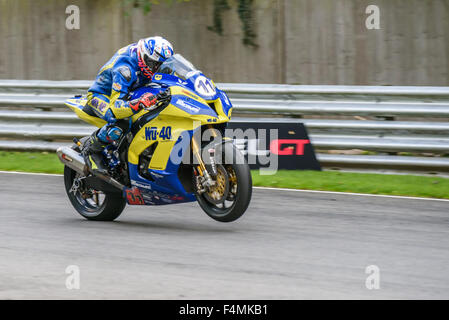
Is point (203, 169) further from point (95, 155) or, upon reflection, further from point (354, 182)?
point (354, 182)

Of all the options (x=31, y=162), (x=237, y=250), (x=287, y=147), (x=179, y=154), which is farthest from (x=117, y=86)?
(x=31, y=162)

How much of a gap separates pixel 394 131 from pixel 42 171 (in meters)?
4.70

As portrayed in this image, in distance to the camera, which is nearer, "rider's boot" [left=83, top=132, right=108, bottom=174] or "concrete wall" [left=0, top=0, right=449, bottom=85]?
"rider's boot" [left=83, top=132, right=108, bottom=174]

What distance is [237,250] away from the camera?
6605 mm

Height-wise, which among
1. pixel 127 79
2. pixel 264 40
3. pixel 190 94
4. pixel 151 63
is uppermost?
pixel 264 40

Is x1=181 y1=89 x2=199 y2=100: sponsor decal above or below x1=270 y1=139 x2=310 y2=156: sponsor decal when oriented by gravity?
above

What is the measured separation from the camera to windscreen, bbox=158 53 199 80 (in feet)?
24.1

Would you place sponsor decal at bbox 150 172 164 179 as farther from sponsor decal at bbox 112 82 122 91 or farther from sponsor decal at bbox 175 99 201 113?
sponsor decal at bbox 112 82 122 91

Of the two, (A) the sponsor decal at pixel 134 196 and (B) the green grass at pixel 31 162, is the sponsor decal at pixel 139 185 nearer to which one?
(A) the sponsor decal at pixel 134 196

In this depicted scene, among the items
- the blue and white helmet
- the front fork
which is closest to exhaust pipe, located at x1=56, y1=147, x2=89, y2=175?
the blue and white helmet

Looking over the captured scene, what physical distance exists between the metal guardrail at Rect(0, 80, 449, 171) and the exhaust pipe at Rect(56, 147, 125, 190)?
3.73 meters

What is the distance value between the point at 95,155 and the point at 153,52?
3.97ft

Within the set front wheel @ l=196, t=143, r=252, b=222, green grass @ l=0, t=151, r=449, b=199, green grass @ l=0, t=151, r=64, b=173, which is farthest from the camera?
green grass @ l=0, t=151, r=64, b=173
